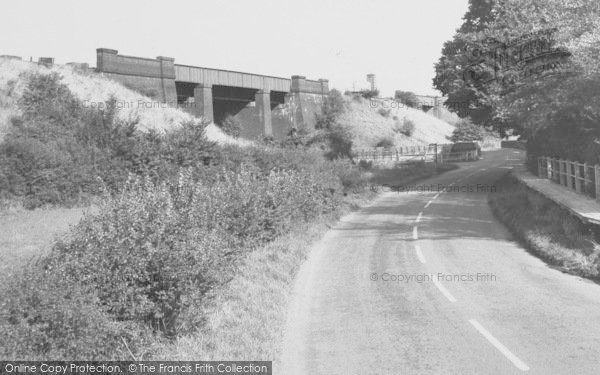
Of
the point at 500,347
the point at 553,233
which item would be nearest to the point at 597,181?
the point at 553,233

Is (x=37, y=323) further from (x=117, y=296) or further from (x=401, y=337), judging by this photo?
(x=401, y=337)

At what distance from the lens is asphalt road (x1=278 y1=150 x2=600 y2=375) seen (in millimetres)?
8781

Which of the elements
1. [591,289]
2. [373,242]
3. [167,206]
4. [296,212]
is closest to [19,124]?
[296,212]

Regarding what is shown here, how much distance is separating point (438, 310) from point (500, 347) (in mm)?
2489

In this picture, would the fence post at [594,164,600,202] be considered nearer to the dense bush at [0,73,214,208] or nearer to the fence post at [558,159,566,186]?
the fence post at [558,159,566,186]

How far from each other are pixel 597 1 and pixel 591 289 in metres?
15.1

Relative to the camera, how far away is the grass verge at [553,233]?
603 inches

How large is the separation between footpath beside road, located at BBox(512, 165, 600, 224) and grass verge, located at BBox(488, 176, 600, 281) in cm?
26

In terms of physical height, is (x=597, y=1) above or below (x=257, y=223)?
above

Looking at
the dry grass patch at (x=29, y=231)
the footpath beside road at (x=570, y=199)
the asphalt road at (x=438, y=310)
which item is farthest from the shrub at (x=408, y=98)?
the dry grass patch at (x=29, y=231)

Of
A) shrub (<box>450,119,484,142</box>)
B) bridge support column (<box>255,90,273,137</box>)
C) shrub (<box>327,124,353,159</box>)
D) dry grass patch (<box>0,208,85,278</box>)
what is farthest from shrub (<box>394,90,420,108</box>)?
dry grass patch (<box>0,208,85,278</box>)

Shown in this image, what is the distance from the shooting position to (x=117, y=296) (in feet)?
27.9

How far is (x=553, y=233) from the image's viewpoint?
1859cm

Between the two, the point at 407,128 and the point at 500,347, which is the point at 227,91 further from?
the point at 500,347
